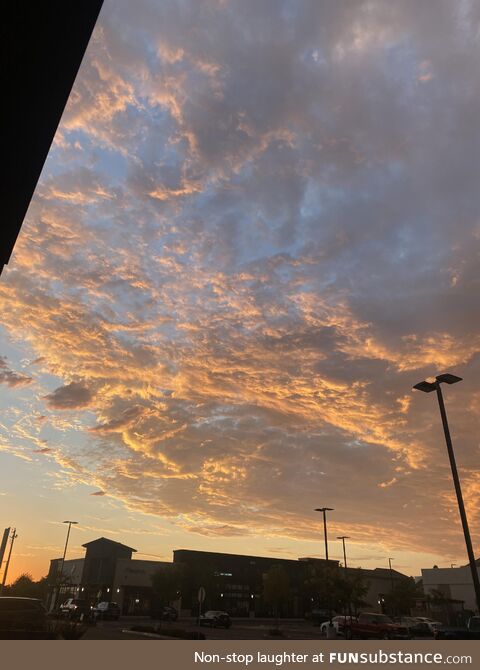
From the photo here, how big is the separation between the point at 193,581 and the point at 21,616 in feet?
188

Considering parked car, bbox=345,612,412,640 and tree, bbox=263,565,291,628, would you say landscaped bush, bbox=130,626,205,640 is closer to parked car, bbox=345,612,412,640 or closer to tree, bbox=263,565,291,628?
parked car, bbox=345,612,412,640

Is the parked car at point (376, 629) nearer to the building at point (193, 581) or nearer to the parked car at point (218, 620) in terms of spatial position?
the parked car at point (218, 620)

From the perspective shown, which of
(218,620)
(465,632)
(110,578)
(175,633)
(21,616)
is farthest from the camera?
(110,578)

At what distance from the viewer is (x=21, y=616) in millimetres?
19656

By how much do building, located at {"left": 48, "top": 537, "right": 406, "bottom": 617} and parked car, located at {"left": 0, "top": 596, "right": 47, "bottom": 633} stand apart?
5132 cm

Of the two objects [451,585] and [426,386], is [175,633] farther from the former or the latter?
[451,585]

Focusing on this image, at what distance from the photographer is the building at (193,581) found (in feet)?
233

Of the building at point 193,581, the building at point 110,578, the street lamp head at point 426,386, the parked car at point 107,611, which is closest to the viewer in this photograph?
the street lamp head at point 426,386

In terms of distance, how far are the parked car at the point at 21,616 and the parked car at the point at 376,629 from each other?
2027 cm

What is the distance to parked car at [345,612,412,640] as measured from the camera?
32.0 meters

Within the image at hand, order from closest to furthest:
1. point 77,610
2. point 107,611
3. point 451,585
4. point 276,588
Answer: point 77,610, point 107,611, point 276,588, point 451,585

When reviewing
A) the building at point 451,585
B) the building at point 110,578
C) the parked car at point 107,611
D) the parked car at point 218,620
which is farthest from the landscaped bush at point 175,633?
the building at point 451,585

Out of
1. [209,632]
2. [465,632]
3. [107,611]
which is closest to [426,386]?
[465,632]

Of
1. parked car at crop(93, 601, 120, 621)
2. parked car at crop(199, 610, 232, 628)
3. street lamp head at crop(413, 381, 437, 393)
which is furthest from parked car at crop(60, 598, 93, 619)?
street lamp head at crop(413, 381, 437, 393)
